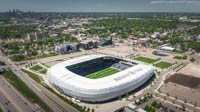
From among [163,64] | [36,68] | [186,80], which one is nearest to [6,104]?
[36,68]

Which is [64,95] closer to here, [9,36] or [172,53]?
[172,53]

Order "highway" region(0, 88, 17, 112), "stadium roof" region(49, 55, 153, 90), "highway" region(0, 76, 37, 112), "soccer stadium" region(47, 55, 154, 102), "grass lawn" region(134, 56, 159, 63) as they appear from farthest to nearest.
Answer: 1. "grass lawn" region(134, 56, 159, 63)
2. "stadium roof" region(49, 55, 153, 90)
3. "soccer stadium" region(47, 55, 154, 102)
4. "highway" region(0, 76, 37, 112)
5. "highway" region(0, 88, 17, 112)

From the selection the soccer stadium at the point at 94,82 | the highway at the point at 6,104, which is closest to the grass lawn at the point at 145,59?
the soccer stadium at the point at 94,82

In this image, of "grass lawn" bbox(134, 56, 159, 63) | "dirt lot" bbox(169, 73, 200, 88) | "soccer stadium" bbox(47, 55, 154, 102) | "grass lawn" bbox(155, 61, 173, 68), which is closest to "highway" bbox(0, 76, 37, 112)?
"soccer stadium" bbox(47, 55, 154, 102)

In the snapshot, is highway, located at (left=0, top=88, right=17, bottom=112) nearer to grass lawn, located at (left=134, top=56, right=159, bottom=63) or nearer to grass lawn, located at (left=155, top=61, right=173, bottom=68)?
grass lawn, located at (left=155, top=61, right=173, bottom=68)

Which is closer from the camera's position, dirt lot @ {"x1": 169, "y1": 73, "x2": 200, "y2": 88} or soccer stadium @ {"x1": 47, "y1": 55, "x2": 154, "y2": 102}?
soccer stadium @ {"x1": 47, "y1": 55, "x2": 154, "y2": 102}

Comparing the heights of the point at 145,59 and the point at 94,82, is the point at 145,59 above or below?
below

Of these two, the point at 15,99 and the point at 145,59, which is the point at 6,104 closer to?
the point at 15,99

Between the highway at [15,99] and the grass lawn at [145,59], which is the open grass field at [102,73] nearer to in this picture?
the grass lawn at [145,59]
